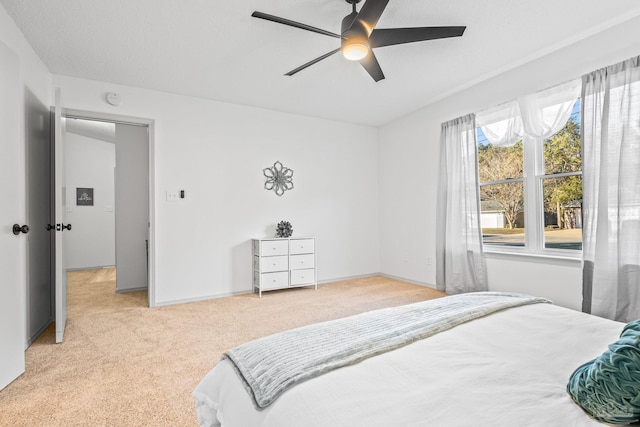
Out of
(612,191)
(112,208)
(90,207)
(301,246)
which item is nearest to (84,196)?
(90,207)

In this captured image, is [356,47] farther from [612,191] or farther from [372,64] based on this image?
[612,191]

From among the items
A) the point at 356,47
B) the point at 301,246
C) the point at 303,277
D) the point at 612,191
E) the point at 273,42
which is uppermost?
the point at 273,42

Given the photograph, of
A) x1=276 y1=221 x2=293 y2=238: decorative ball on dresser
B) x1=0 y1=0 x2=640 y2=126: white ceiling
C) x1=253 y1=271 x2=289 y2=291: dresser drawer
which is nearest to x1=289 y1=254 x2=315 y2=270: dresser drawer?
x1=253 y1=271 x2=289 y2=291: dresser drawer

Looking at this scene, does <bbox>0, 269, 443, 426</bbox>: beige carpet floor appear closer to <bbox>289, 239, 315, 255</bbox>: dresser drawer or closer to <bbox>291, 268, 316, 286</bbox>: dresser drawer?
<bbox>291, 268, 316, 286</bbox>: dresser drawer

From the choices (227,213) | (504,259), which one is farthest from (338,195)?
(504,259)

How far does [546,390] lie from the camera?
A: 0.83 meters

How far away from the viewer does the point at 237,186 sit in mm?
4246

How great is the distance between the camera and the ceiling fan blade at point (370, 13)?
6.13 ft

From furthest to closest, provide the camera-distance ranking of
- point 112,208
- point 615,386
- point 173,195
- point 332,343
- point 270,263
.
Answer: point 112,208 → point 270,263 → point 173,195 → point 332,343 → point 615,386

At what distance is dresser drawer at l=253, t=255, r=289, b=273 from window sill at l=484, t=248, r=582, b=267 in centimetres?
245

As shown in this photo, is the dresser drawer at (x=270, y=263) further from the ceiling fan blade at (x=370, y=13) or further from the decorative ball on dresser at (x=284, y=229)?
the ceiling fan blade at (x=370, y=13)

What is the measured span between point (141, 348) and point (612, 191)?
3941mm

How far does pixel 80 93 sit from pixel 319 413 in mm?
4093

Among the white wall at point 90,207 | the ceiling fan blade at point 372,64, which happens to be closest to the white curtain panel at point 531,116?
the ceiling fan blade at point 372,64
